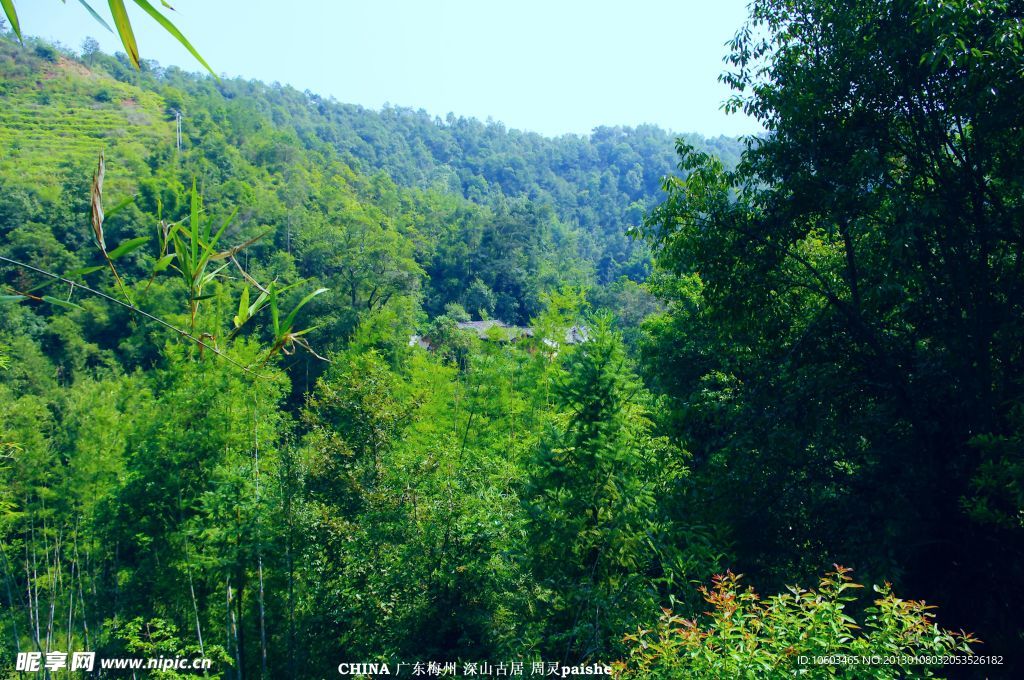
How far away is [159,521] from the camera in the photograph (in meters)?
11.6

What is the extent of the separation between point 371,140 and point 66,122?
4809 cm

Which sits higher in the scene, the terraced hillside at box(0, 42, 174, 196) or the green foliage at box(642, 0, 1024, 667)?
the terraced hillside at box(0, 42, 174, 196)

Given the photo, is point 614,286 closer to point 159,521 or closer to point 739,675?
point 159,521

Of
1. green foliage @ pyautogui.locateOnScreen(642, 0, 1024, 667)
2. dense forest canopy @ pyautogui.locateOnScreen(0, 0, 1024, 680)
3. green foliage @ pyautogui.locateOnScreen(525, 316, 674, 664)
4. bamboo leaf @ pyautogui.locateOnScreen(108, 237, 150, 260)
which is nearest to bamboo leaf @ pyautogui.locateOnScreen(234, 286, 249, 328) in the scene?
dense forest canopy @ pyautogui.locateOnScreen(0, 0, 1024, 680)

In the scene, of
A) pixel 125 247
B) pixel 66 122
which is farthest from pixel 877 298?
pixel 66 122

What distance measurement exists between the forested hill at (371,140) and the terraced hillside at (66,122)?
218mm

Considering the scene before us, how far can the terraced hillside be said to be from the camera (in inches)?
1704

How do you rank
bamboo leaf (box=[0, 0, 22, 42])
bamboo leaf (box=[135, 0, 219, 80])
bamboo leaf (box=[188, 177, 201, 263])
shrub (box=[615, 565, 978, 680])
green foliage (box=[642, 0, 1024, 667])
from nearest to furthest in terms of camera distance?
bamboo leaf (box=[135, 0, 219, 80])
bamboo leaf (box=[0, 0, 22, 42])
bamboo leaf (box=[188, 177, 201, 263])
shrub (box=[615, 565, 978, 680])
green foliage (box=[642, 0, 1024, 667])

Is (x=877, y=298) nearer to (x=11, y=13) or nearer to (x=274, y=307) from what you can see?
(x=274, y=307)

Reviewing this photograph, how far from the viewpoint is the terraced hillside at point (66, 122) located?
142 ft

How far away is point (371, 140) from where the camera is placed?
9888 cm

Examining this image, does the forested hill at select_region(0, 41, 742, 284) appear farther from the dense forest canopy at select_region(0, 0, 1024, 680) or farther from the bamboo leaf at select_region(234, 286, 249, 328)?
the bamboo leaf at select_region(234, 286, 249, 328)

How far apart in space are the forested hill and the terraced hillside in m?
0.22

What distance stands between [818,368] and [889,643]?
3.34m
